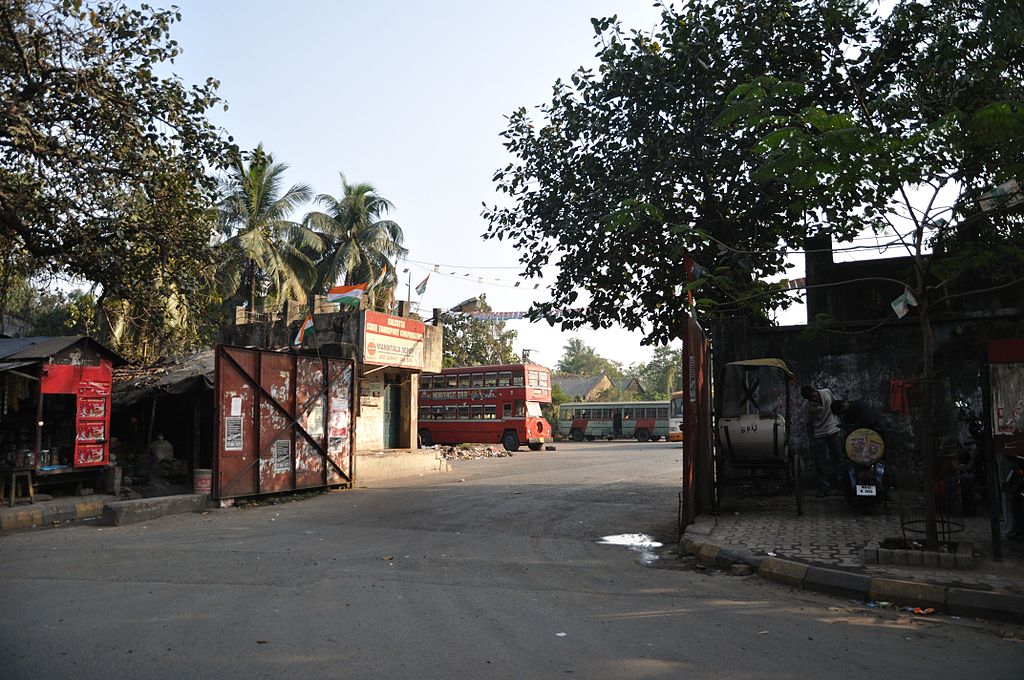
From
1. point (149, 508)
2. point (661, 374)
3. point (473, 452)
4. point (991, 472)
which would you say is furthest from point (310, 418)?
point (661, 374)

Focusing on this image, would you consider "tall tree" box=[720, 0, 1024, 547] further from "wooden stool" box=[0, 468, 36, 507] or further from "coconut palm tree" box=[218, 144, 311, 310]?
"coconut palm tree" box=[218, 144, 311, 310]

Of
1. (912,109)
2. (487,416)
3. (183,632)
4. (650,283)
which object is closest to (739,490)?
(650,283)

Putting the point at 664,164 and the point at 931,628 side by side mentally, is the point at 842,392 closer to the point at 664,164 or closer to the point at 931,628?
the point at 664,164

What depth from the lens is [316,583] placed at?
21.9ft

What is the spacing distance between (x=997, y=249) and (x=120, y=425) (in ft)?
60.6

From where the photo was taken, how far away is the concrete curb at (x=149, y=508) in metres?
11.2

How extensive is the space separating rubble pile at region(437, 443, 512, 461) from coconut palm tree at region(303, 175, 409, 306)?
872 centimetres

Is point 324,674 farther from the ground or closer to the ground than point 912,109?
closer to the ground

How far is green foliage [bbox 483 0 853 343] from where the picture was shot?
11.9 m

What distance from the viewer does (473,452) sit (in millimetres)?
31156

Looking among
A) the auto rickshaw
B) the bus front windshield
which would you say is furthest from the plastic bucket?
the bus front windshield

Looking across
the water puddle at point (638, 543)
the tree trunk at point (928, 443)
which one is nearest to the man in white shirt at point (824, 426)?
the water puddle at point (638, 543)

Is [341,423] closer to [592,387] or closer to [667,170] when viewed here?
[667,170]

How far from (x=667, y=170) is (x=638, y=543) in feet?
20.6
